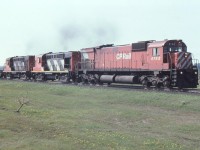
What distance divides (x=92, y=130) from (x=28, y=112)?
5.27 m

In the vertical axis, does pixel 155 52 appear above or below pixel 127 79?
above

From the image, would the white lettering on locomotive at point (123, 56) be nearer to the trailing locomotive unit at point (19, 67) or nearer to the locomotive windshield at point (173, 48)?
the locomotive windshield at point (173, 48)

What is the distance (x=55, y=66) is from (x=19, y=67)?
15.5m

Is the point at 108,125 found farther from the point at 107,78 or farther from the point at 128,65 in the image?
the point at 107,78

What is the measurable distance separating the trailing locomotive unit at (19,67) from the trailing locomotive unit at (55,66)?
1806 mm

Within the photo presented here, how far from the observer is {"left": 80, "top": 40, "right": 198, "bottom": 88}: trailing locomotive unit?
28266mm

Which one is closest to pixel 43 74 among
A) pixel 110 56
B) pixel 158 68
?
pixel 110 56

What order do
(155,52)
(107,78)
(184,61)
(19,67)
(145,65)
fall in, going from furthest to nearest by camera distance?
(19,67) → (107,78) → (145,65) → (155,52) → (184,61)

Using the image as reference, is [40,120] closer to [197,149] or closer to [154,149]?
[154,149]

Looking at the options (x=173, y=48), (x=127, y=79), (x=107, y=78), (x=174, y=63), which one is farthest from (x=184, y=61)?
(x=107, y=78)

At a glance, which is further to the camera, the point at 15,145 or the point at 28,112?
the point at 28,112

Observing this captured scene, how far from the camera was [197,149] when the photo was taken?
12.0 m

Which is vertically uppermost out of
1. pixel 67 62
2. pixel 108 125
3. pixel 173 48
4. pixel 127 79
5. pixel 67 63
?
pixel 173 48

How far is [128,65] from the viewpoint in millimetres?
33781
